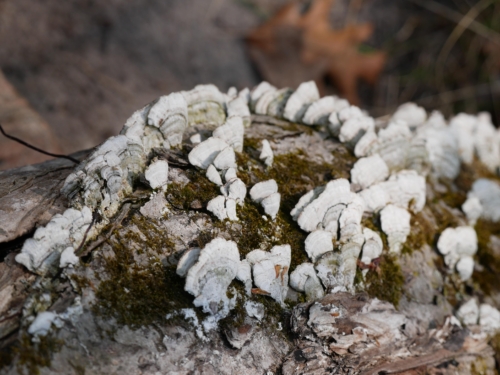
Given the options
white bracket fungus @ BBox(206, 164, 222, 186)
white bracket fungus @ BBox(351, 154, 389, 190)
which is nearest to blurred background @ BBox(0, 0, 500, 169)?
white bracket fungus @ BBox(206, 164, 222, 186)

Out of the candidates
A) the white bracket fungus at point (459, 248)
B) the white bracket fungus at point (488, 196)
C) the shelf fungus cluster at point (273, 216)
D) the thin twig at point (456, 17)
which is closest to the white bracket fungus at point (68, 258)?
the shelf fungus cluster at point (273, 216)

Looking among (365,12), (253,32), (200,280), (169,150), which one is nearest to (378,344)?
(200,280)

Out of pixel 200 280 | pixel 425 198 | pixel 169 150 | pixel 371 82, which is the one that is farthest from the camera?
pixel 371 82

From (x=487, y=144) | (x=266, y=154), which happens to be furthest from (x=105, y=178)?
(x=487, y=144)

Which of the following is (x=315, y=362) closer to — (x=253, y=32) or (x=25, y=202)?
(x=25, y=202)

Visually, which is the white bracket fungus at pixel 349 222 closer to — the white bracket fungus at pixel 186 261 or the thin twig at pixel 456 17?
the white bracket fungus at pixel 186 261
